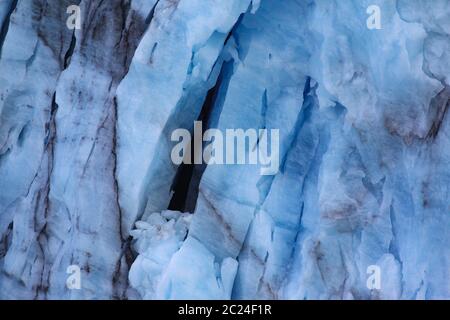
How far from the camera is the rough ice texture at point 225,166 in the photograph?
3.52m

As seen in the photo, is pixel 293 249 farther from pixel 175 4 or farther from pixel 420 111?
pixel 175 4

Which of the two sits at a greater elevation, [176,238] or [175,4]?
[175,4]

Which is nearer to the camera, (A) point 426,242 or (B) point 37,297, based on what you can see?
(A) point 426,242

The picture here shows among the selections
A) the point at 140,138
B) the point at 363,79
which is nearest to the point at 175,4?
the point at 140,138

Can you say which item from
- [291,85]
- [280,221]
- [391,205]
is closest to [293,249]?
[280,221]

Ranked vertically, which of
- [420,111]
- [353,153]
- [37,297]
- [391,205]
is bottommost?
[37,297]

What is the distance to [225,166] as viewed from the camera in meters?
3.79

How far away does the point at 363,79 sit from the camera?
11.9 feet

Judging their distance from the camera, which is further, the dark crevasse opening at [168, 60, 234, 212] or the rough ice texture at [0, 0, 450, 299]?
the dark crevasse opening at [168, 60, 234, 212]

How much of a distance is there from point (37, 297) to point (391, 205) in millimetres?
2049

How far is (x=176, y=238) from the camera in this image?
149 inches

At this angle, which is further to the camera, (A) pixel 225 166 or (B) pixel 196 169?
(B) pixel 196 169

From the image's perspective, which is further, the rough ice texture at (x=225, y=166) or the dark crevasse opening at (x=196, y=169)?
the dark crevasse opening at (x=196, y=169)

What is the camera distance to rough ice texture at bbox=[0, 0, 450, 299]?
352cm
